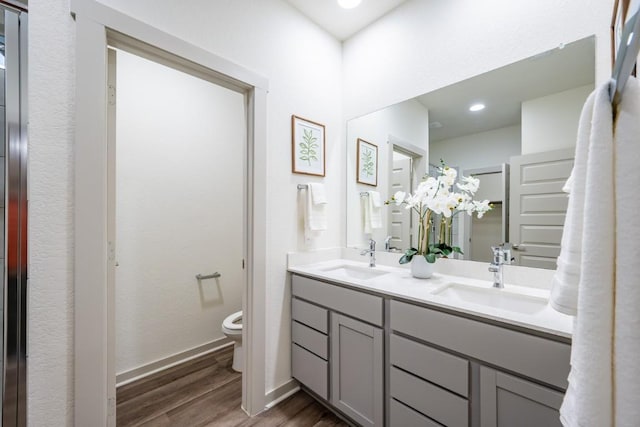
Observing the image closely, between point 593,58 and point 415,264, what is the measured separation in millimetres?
1261

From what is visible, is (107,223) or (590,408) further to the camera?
(107,223)

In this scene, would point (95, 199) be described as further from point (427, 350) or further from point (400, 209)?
point (400, 209)

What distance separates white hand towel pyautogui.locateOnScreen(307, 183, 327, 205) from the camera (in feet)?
6.31

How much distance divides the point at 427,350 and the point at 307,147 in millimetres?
1468

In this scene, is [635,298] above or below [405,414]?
above

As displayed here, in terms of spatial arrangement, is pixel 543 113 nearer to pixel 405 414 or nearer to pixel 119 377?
pixel 405 414

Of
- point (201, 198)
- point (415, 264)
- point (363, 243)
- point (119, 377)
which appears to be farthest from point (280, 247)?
point (119, 377)

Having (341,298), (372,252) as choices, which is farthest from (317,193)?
(341,298)

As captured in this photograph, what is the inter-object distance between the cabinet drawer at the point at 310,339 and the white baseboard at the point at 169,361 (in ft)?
3.39

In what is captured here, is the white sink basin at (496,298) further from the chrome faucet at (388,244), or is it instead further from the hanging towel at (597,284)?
the hanging towel at (597,284)

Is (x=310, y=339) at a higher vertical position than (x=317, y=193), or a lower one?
lower

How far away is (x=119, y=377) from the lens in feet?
6.26

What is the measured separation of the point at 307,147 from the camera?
1.98m

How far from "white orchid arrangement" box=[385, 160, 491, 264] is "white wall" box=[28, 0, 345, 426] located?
0.74 meters
